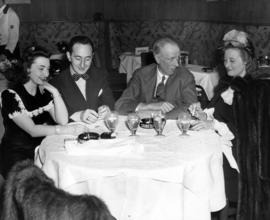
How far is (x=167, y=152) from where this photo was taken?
2.42 metres

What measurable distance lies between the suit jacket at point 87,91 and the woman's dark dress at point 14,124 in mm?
192

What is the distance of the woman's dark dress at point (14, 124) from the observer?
2936mm

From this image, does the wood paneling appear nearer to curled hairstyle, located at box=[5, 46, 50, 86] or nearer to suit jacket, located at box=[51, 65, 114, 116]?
suit jacket, located at box=[51, 65, 114, 116]

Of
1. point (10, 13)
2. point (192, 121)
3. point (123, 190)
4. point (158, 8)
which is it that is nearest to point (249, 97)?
point (192, 121)

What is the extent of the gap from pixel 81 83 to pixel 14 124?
597mm

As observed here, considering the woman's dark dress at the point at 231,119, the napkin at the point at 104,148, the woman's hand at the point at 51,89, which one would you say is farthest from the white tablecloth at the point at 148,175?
the woman's hand at the point at 51,89

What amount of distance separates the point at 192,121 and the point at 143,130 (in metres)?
0.30

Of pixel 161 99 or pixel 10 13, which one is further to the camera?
pixel 10 13

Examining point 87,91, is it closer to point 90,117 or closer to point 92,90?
point 92,90

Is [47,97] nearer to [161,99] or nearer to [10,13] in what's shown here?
[161,99]

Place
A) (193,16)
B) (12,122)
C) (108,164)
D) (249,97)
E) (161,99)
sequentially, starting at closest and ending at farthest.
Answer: (108,164) → (249,97) → (12,122) → (161,99) → (193,16)

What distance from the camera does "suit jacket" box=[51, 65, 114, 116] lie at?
10.7 ft

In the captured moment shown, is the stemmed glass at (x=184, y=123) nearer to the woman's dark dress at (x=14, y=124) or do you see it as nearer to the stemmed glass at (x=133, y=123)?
the stemmed glass at (x=133, y=123)

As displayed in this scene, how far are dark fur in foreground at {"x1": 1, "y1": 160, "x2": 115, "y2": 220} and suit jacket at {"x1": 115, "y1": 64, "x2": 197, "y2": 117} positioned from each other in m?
1.86
